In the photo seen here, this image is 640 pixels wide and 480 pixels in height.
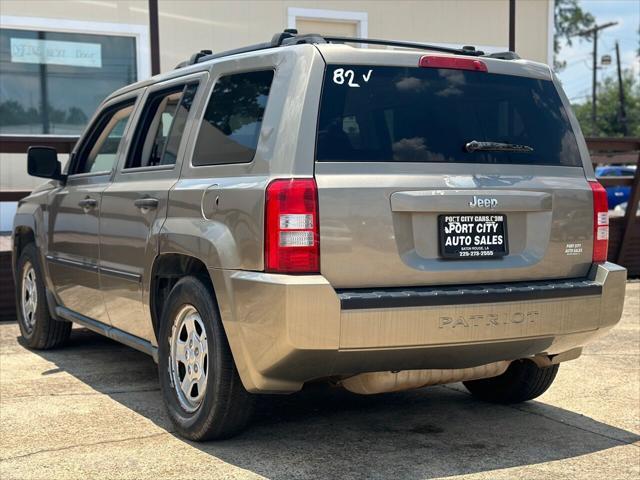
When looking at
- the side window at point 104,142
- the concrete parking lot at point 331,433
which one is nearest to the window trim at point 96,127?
A: the side window at point 104,142

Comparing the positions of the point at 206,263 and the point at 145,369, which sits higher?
the point at 206,263

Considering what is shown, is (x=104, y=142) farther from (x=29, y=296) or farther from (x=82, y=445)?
(x=82, y=445)

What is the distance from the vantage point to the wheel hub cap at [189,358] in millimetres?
4254

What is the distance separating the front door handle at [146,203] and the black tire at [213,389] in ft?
1.62

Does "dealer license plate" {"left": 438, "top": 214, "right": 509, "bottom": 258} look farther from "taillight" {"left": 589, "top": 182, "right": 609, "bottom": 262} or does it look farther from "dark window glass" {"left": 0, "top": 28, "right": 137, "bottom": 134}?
"dark window glass" {"left": 0, "top": 28, "right": 137, "bottom": 134}

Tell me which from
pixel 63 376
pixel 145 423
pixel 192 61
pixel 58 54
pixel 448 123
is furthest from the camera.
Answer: pixel 58 54

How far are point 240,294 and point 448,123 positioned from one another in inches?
47.8

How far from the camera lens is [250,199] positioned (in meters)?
3.84

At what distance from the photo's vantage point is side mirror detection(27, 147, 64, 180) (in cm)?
599

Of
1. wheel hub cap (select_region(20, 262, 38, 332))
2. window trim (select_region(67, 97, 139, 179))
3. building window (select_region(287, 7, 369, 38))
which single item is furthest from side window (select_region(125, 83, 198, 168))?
building window (select_region(287, 7, 369, 38))


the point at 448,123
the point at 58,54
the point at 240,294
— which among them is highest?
the point at 58,54

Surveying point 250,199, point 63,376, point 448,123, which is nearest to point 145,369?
point 63,376

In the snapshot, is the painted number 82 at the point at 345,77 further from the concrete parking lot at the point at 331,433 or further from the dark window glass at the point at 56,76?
the dark window glass at the point at 56,76

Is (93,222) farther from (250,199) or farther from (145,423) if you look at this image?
(250,199)
